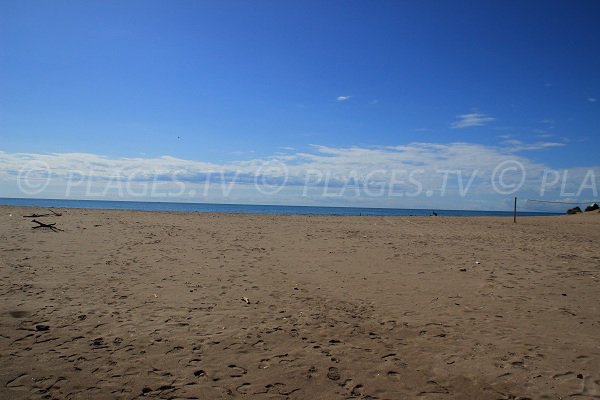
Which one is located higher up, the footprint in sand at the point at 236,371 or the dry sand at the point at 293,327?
the dry sand at the point at 293,327

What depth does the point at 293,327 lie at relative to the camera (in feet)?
19.8

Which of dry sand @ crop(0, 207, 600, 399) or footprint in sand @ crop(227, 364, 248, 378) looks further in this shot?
footprint in sand @ crop(227, 364, 248, 378)

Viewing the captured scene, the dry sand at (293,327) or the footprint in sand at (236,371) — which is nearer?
the dry sand at (293,327)

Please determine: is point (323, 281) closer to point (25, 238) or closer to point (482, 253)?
point (482, 253)

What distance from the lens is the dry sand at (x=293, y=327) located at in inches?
168

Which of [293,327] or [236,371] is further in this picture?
[293,327]

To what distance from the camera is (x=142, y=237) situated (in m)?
15.9

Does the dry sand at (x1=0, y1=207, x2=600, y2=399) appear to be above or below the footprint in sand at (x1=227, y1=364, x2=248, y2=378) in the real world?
above

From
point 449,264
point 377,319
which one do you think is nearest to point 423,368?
point 377,319

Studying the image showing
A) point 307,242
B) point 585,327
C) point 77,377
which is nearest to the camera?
point 77,377

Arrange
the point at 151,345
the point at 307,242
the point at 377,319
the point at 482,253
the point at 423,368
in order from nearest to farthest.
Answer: the point at 423,368 → the point at 151,345 → the point at 377,319 → the point at 482,253 → the point at 307,242

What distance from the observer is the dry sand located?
14.0ft

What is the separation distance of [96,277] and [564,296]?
10595mm

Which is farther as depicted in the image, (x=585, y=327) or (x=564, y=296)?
(x=564, y=296)
